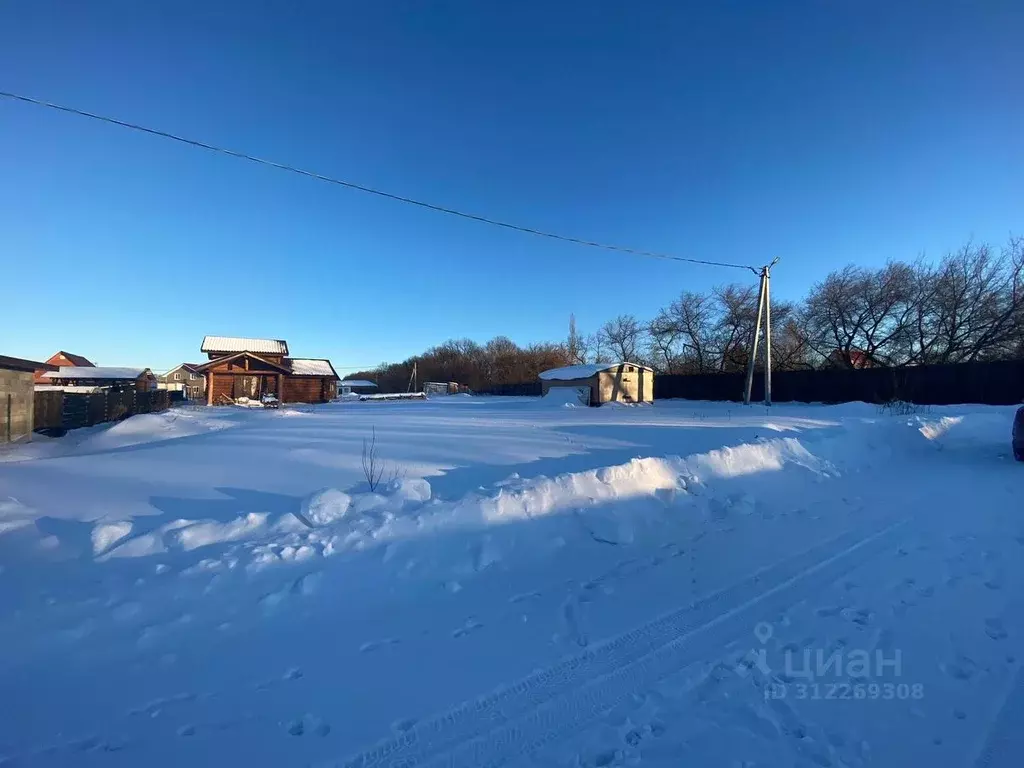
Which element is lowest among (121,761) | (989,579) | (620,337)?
(121,761)

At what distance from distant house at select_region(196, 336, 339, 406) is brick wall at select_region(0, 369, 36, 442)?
54.5 feet

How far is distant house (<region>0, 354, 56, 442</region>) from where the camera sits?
15852 mm

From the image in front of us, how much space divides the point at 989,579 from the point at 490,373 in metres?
67.0

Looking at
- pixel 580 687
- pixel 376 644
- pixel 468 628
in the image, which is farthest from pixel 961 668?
pixel 376 644

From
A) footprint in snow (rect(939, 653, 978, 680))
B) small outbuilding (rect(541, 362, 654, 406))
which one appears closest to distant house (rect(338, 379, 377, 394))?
small outbuilding (rect(541, 362, 654, 406))

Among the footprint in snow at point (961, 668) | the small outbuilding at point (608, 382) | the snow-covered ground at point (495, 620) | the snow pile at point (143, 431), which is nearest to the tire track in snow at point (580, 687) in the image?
the snow-covered ground at point (495, 620)

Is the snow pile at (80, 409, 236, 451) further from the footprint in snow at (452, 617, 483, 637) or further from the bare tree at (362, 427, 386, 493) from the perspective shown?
the footprint in snow at (452, 617, 483, 637)

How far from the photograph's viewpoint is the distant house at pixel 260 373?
34719 millimetres

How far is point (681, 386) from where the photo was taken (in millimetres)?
36938

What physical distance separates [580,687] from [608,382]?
30.2m

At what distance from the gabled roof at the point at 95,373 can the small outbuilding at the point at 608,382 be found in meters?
47.6

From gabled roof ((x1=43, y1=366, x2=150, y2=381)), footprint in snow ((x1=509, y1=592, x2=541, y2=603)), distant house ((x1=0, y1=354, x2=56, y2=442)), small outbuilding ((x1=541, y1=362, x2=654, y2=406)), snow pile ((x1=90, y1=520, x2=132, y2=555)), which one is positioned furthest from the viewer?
gabled roof ((x1=43, y1=366, x2=150, y2=381))

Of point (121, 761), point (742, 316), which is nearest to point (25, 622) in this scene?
point (121, 761)

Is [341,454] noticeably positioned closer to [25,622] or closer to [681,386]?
[25,622]
